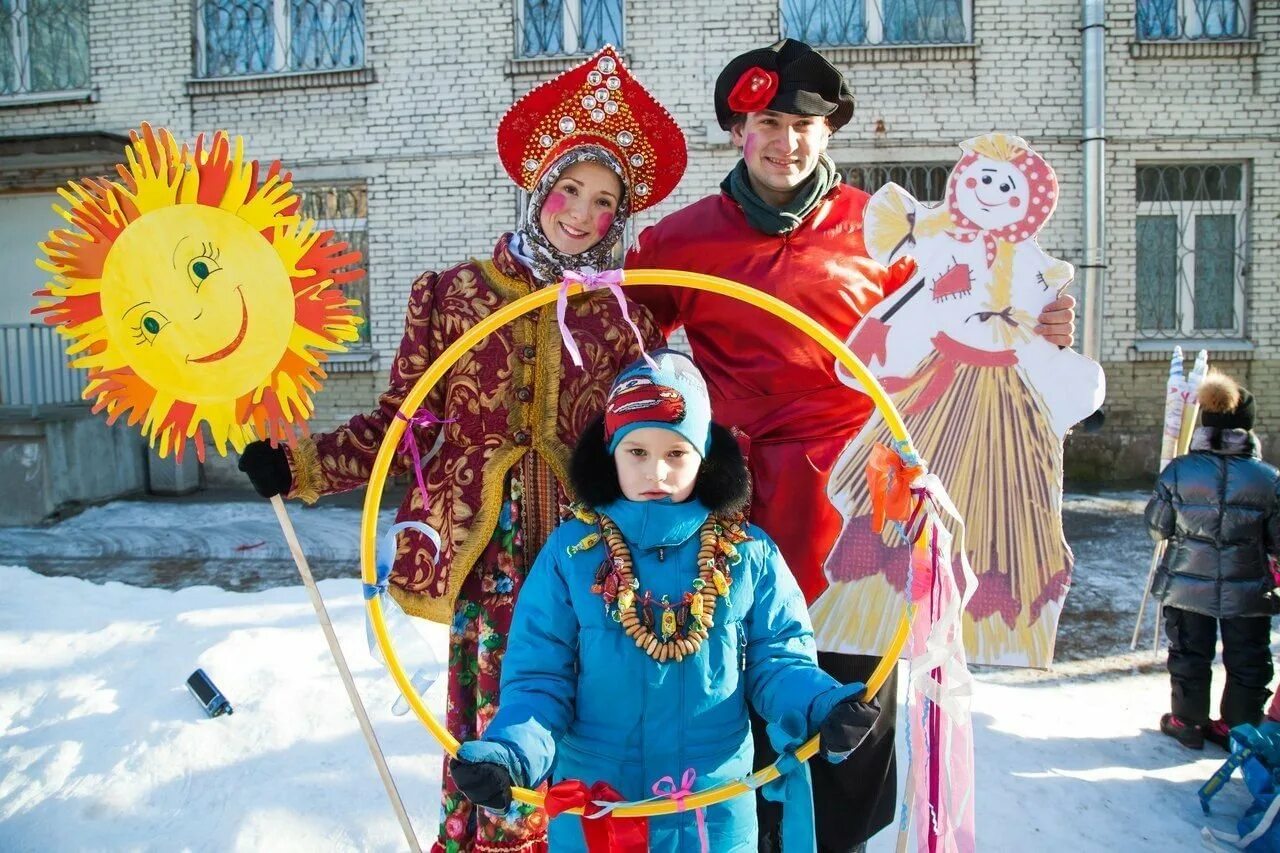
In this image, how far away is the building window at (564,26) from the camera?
8.55 m

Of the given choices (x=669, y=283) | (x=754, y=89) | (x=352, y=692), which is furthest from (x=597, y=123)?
(x=352, y=692)

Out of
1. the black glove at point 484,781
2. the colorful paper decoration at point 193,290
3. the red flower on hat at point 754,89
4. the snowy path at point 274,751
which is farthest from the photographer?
the snowy path at point 274,751

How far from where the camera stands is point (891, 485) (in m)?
1.77

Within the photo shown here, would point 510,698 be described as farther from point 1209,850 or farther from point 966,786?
point 1209,850

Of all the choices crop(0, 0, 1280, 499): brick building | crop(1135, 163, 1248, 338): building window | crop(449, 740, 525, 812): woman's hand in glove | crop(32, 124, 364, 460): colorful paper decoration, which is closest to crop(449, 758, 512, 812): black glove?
crop(449, 740, 525, 812): woman's hand in glove

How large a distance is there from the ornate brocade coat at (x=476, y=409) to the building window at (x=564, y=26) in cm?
731

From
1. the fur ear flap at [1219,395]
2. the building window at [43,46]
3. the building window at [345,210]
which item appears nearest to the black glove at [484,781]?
the fur ear flap at [1219,395]

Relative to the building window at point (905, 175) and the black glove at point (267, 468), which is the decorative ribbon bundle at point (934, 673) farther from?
the building window at point (905, 175)

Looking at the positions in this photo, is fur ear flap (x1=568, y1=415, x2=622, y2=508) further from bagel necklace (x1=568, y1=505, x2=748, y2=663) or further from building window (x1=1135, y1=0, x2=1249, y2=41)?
building window (x1=1135, y1=0, x2=1249, y2=41)

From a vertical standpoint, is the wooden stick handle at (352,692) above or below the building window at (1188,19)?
below

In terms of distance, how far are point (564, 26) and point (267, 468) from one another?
25.3 feet

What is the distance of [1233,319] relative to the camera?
28.6 ft

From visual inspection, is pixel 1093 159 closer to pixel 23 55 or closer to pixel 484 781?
pixel 484 781

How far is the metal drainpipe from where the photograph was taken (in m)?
8.04
